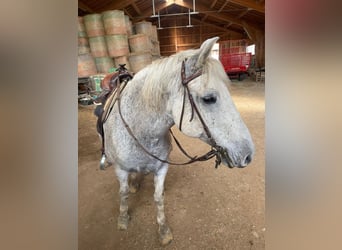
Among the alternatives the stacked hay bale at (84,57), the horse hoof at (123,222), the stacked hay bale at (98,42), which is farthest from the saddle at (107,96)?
the stacked hay bale at (98,42)

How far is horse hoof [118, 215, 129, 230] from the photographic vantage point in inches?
56.4

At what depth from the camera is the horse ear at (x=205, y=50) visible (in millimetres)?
785

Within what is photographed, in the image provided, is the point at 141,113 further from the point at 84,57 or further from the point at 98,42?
the point at 98,42

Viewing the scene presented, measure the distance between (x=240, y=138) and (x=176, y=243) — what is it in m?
0.89

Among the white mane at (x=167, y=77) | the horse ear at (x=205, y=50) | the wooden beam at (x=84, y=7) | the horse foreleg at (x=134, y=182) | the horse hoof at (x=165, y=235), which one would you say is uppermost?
the wooden beam at (x=84, y=7)

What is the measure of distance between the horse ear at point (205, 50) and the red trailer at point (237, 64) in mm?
8973

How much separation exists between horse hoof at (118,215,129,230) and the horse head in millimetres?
956

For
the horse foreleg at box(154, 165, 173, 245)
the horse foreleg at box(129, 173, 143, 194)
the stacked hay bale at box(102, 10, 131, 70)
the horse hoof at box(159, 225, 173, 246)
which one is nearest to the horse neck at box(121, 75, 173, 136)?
the horse foreleg at box(154, 165, 173, 245)

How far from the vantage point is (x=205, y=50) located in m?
0.80

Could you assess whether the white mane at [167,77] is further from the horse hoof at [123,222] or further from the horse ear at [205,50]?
the horse hoof at [123,222]
